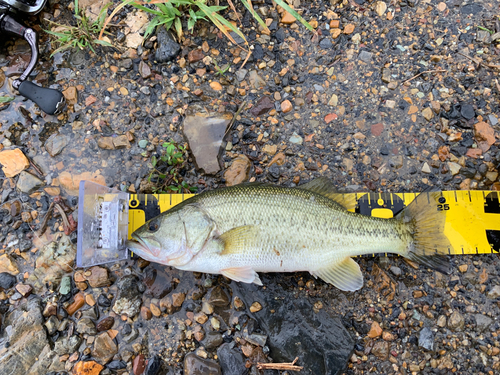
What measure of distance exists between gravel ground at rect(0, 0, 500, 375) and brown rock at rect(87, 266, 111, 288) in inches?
0.9

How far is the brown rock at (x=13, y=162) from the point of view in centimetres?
376

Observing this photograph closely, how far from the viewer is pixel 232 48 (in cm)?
396

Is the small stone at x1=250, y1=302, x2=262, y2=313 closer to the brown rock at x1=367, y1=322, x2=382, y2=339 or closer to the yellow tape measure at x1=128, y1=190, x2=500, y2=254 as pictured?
the brown rock at x1=367, y1=322, x2=382, y2=339

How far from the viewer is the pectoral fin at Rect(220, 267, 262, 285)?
313 cm

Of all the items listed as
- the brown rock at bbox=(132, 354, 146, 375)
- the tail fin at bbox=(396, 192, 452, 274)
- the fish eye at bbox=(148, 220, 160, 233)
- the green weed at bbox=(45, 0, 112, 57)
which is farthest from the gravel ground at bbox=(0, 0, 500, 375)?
the fish eye at bbox=(148, 220, 160, 233)

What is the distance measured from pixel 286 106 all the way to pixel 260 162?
2.58 ft

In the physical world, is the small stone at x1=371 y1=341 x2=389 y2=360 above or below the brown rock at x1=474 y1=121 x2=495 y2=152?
below

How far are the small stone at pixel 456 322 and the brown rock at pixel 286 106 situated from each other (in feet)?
10.0

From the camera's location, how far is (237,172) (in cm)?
369

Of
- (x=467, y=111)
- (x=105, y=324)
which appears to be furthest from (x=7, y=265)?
(x=467, y=111)

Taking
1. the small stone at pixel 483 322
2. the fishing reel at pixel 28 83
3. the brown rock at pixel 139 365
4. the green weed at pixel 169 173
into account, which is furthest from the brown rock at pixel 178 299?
the small stone at pixel 483 322

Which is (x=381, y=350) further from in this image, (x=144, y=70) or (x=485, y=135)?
(x=144, y=70)

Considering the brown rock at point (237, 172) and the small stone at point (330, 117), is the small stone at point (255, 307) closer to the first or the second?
the brown rock at point (237, 172)

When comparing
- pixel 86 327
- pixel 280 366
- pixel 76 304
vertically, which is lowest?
pixel 280 366
